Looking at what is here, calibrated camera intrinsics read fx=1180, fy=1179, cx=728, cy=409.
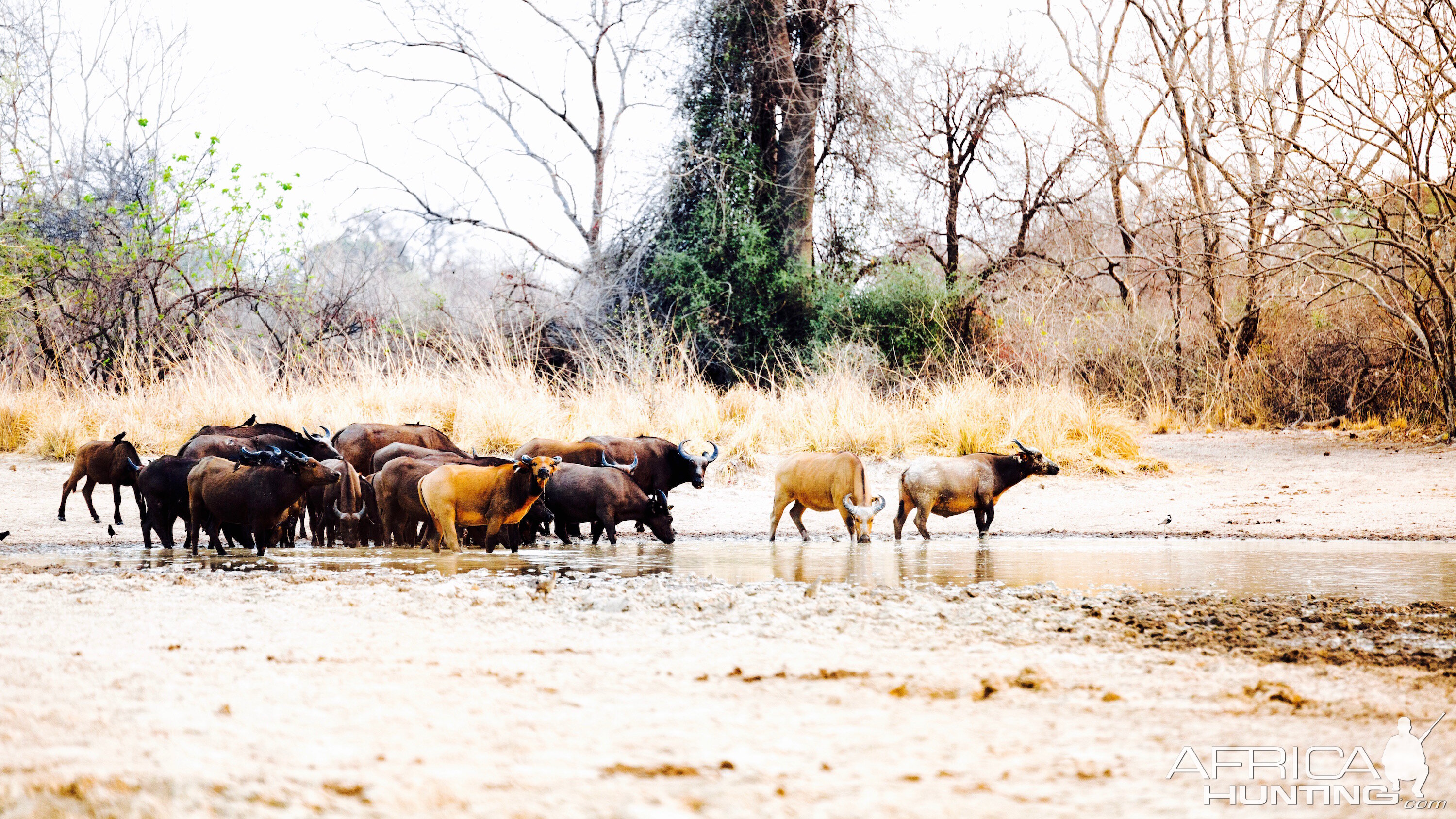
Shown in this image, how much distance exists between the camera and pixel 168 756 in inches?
108

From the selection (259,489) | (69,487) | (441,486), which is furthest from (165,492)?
(69,487)

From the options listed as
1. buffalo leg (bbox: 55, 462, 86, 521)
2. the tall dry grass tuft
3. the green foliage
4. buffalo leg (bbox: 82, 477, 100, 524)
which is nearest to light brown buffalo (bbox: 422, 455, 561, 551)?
buffalo leg (bbox: 82, 477, 100, 524)

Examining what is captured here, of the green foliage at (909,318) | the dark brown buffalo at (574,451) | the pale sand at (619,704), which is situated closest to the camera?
the pale sand at (619,704)

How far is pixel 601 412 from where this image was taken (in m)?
14.3

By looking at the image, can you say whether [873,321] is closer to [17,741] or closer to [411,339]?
[411,339]

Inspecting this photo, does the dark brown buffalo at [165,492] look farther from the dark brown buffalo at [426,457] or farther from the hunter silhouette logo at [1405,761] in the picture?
the hunter silhouette logo at [1405,761]

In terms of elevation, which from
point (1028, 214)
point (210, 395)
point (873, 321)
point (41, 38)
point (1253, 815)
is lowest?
point (1253, 815)

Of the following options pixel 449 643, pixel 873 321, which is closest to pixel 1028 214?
pixel 873 321

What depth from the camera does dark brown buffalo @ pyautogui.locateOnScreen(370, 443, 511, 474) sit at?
8805 mm

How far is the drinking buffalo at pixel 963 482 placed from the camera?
9336 millimetres

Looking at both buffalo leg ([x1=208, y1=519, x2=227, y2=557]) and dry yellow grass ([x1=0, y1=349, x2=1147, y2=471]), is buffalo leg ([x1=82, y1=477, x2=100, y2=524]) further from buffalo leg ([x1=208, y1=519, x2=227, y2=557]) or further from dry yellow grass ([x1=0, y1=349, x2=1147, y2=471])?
dry yellow grass ([x1=0, y1=349, x2=1147, y2=471])

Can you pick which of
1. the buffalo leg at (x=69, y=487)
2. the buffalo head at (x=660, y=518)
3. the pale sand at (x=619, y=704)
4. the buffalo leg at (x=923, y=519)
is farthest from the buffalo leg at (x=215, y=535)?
the buffalo leg at (x=923, y=519)

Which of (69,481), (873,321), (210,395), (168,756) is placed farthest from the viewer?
(873,321)

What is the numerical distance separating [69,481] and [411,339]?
434 inches
